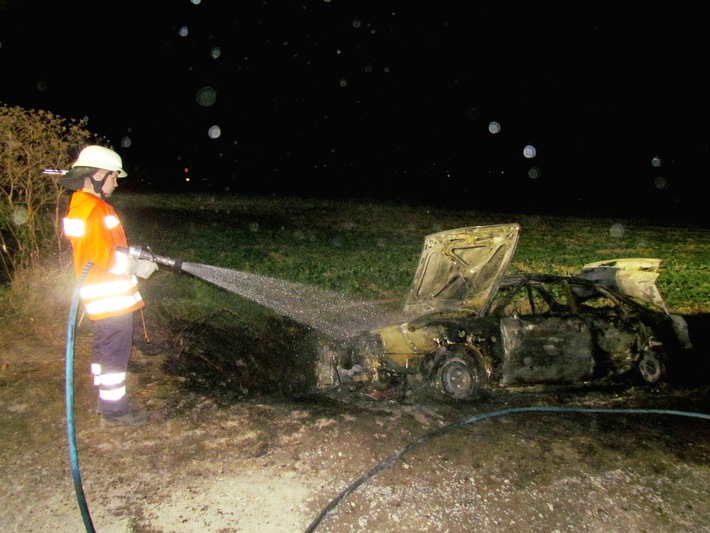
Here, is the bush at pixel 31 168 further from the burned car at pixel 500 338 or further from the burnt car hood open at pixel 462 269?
the burnt car hood open at pixel 462 269

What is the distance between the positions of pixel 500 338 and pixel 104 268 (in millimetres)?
3821

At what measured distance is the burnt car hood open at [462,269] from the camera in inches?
212

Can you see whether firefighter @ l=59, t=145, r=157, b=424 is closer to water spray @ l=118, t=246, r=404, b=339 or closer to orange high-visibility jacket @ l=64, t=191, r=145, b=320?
orange high-visibility jacket @ l=64, t=191, r=145, b=320

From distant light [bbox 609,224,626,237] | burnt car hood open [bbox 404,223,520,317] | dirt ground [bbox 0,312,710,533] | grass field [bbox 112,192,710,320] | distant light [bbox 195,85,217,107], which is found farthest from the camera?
distant light [bbox 195,85,217,107]

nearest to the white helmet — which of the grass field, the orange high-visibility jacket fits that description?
the orange high-visibility jacket

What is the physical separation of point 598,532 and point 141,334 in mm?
5885

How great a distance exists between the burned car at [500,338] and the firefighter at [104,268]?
2.21 metres

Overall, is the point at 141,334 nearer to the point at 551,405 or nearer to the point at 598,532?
the point at 551,405

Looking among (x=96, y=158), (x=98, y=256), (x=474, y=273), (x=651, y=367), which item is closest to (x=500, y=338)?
(x=474, y=273)

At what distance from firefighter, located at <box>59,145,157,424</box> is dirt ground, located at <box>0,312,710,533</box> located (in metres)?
0.47

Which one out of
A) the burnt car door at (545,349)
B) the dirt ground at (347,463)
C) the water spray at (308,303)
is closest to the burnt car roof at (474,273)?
the burnt car door at (545,349)

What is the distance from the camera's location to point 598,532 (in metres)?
3.11

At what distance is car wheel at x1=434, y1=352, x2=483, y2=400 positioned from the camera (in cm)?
499

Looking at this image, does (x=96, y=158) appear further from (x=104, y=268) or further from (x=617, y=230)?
(x=617, y=230)
